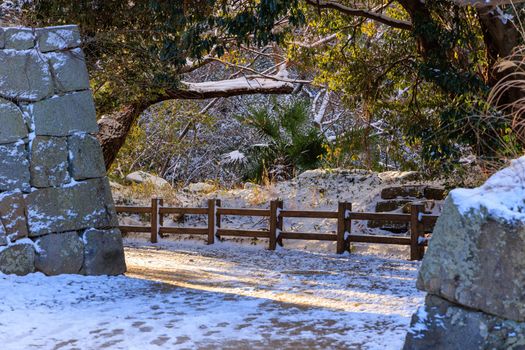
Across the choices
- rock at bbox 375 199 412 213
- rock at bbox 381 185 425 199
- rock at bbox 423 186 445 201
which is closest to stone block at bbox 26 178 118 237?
rock at bbox 375 199 412 213

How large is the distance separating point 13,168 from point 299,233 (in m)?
6.28

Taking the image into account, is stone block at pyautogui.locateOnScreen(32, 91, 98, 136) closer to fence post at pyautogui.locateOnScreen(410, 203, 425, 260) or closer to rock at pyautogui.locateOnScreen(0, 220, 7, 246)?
rock at pyautogui.locateOnScreen(0, 220, 7, 246)

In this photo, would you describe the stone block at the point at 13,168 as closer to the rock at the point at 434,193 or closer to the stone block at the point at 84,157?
the stone block at the point at 84,157

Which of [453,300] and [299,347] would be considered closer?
Result: [453,300]

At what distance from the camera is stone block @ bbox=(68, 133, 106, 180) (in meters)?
9.44

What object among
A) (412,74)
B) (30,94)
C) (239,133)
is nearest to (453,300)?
(30,94)

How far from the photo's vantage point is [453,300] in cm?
500

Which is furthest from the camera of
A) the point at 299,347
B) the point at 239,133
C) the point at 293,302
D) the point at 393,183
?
the point at 239,133

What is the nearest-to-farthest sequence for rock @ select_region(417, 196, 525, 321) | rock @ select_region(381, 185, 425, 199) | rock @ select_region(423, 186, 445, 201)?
rock @ select_region(417, 196, 525, 321) → rock @ select_region(423, 186, 445, 201) → rock @ select_region(381, 185, 425, 199)

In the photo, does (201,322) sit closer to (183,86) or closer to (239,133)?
(183,86)

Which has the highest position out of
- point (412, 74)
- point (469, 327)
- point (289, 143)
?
point (412, 74)

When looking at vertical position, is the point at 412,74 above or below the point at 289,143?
above

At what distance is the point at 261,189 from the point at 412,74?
559 centimetres

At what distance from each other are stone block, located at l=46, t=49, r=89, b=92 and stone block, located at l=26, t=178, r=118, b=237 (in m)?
1.24
